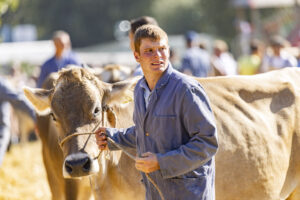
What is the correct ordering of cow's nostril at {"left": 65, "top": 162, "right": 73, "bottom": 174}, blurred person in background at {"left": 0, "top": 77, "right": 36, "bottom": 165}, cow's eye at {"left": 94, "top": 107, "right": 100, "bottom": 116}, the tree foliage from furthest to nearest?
1. the tree foliage
2. blurred person in background at {"left": 0, "top": 77, "right": 36, "bottom": 165}
3. cow's eye at {"left": 94, "top": 107, "right": 100, "bottom": 116}
4. cow's nostril at {"left": 65, "top": 162, "right": 73, "bottom": 174}

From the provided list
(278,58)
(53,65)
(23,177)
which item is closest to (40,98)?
(53,65)

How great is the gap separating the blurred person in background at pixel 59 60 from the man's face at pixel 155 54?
4.95 m

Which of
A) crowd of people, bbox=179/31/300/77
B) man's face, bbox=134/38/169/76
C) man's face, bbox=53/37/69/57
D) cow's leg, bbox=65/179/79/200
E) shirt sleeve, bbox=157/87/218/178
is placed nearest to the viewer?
shirt sleeve, bbox=157/87/218/178

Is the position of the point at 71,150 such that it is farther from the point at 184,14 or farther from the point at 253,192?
the point at 184,14

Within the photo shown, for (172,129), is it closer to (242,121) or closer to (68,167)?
(68,167)

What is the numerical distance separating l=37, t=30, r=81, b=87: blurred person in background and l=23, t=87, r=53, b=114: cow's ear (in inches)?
114

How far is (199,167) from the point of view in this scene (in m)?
3.92

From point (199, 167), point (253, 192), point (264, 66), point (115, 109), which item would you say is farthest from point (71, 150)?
point (264, 66)

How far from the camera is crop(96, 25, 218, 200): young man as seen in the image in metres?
3.79

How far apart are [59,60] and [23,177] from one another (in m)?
3.75

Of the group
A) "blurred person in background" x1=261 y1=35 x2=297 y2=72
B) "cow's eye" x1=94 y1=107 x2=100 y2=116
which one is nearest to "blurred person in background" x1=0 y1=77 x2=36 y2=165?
"cow's eye" x1=94 y1=107 x2=100 y2=116

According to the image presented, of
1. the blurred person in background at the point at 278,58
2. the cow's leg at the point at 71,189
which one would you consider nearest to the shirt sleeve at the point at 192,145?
the cow's leg at the point at 71,189

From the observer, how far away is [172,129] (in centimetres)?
391

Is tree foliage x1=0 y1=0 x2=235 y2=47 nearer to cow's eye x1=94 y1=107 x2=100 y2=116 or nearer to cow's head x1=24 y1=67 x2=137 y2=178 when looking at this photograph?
cow's head x1=24 y1=67 x2=137 y2=178
